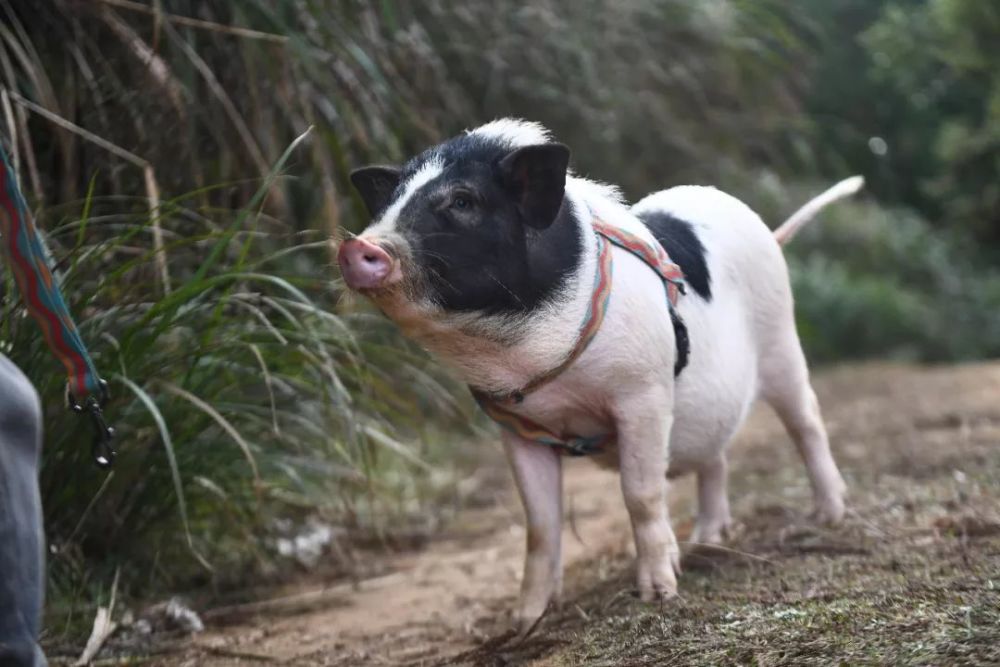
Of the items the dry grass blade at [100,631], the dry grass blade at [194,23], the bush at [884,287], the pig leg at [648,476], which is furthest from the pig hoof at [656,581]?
the bush at [884,287]

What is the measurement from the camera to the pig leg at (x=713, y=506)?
3.96 metres

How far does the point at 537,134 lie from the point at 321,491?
1970 mm

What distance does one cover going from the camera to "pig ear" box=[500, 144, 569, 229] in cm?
288

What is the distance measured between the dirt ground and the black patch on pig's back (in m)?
0.72

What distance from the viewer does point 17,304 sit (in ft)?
10.5

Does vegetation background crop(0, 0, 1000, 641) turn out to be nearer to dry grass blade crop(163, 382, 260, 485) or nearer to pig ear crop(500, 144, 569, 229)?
dry grass blade crop(163, 382, 260, 485)

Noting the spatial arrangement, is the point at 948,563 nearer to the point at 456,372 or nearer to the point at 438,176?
the point at 456,372

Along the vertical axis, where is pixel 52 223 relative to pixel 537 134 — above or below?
below

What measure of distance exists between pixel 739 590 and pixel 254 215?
7.13ft

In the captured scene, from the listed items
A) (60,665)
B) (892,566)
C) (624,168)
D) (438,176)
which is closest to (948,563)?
(892,566)

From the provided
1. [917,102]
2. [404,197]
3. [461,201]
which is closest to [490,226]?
[461,201]

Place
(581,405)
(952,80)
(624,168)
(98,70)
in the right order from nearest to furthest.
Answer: (581,405) < (98,70) < (624,168) < (952,80)

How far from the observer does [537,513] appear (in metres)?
3.29

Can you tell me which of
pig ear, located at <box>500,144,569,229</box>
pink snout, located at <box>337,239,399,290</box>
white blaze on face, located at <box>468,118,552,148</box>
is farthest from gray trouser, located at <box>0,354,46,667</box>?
white blaze on face, located at <box>468,118,552,148</box>
